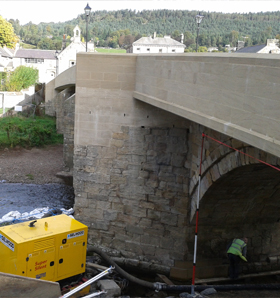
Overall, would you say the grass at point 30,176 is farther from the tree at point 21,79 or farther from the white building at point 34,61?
the white building at point 34,61

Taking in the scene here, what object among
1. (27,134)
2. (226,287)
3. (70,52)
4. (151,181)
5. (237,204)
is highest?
(70,52)

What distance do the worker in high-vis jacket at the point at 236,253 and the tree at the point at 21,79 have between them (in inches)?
1325

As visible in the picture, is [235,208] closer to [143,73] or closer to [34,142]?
[143,73]

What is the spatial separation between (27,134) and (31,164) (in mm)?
4004

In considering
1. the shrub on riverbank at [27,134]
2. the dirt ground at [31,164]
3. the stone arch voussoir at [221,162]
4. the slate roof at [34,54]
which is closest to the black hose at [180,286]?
the stone arch voussoir at [221,162]

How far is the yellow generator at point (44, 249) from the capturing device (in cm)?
693

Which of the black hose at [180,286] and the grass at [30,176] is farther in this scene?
the grass at [30,176]

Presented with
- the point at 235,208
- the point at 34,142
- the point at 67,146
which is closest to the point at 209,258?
the point at 235,208

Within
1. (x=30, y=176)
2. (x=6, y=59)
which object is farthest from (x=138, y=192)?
(x=6, y=59)

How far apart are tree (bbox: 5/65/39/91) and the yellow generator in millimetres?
33453

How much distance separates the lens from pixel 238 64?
16.1 ft

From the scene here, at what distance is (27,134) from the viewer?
2333 cm

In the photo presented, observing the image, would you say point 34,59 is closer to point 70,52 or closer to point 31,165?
point 70,52

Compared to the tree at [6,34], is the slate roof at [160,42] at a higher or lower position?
lower
